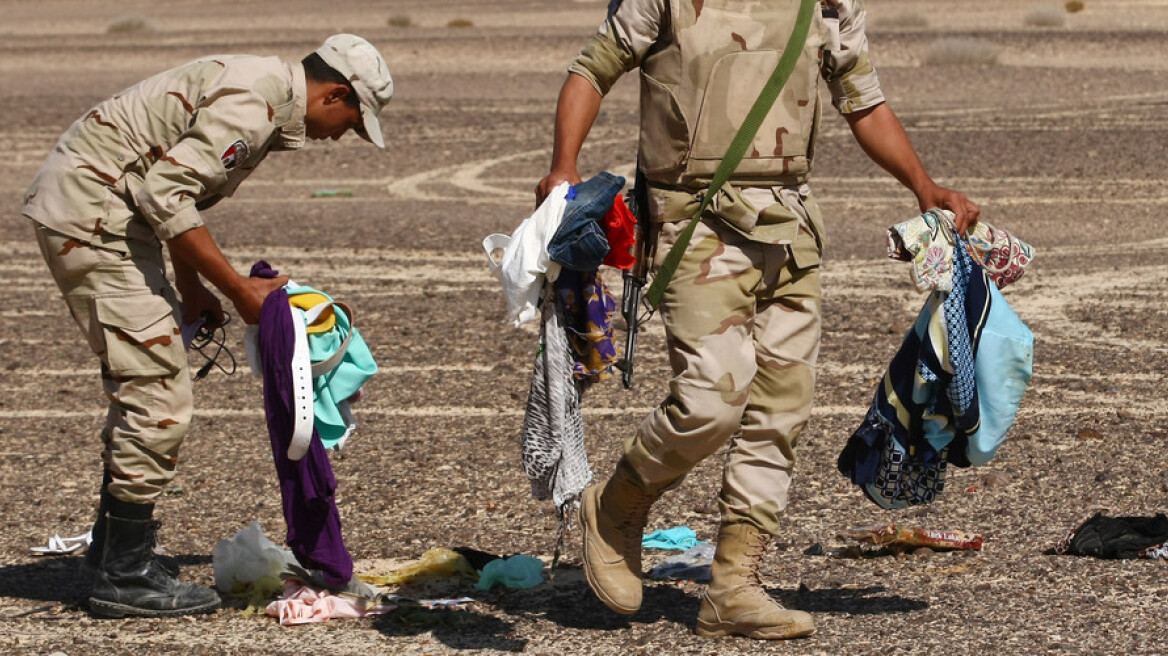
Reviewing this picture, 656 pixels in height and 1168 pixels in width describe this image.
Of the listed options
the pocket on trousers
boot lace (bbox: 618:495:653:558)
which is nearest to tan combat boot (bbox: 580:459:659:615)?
boot lace (bbox: 618:495:653:558)

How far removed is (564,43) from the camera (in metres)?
32.7

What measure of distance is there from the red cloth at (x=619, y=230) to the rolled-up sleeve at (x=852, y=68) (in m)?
0.67

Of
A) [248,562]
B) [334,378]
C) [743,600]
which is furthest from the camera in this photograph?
[248,562]

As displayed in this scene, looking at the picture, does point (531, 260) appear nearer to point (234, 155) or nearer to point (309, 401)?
point (309, 401)

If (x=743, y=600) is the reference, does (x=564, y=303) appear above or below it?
above

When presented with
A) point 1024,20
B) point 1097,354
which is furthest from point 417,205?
point 1024,20

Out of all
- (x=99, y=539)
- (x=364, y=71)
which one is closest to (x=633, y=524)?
(x=364, y=71)

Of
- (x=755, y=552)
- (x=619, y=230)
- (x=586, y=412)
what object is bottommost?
(x=586, y=412)

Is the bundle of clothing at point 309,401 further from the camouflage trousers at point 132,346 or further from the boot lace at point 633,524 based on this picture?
the boot lace at point 633,524

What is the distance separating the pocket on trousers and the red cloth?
1.35 metres

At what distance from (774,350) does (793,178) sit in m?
0.49

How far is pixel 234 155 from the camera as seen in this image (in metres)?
5.08

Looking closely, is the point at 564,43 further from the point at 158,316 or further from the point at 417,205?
the point at 158,316

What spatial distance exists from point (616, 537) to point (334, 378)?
3.29ft
